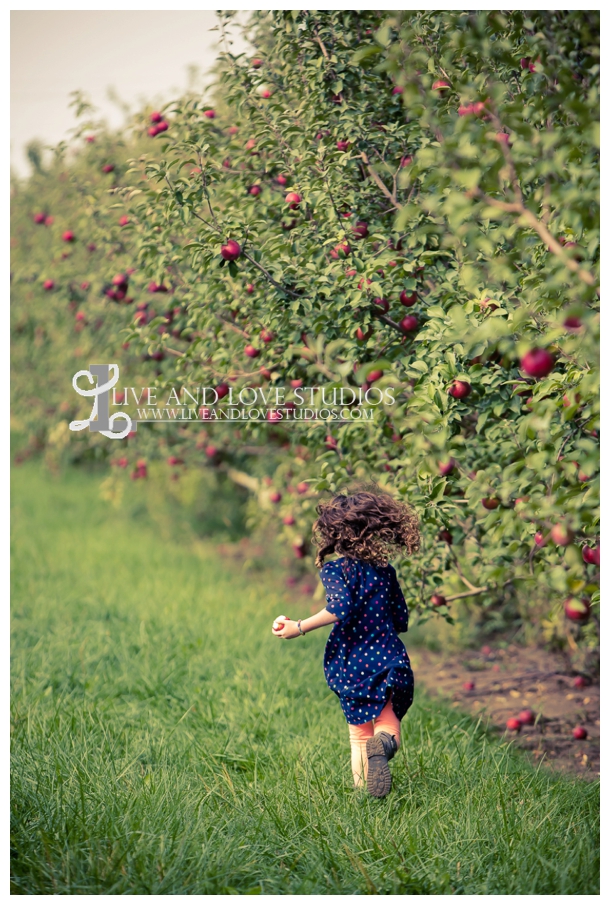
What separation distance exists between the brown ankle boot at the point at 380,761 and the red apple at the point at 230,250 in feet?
4.91

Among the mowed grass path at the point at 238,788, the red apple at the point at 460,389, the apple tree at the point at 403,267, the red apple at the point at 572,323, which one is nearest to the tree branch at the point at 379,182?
the apple tree at the point at 403,267

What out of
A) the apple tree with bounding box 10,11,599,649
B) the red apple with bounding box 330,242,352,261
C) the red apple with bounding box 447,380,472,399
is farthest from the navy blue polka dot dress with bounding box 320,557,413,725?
the red apple with bounding box 330,242,352,261

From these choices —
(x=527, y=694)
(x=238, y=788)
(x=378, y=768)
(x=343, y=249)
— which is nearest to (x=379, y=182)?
(x=343, y=249)

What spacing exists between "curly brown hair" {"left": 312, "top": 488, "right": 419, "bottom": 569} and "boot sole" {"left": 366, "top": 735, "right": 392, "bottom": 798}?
521mm

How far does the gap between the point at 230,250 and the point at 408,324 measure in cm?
60

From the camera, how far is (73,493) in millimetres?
7977

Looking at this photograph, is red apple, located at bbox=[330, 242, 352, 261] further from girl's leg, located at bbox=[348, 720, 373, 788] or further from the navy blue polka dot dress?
girl's leg, located at bbox=[348, 720, 373, 788]

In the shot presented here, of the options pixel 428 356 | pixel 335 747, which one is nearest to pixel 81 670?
pixel 335 747

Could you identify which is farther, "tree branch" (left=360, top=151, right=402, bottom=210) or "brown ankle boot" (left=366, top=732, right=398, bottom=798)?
"tree branch" (left=360, top=151, right=402, bottom=210)

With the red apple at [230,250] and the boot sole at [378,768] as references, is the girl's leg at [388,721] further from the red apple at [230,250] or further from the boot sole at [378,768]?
the red apple at [230,250]

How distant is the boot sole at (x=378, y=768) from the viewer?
7.12 ft

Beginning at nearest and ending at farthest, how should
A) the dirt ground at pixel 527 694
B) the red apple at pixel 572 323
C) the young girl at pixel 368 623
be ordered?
1. the red apple at pixel 572 323
2. the young girl at pixel 368 623
3. the dirt ground at pixel 527 694

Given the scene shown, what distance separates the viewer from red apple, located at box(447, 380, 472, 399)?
2100 mm

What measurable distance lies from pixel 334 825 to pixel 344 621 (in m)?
0.57
